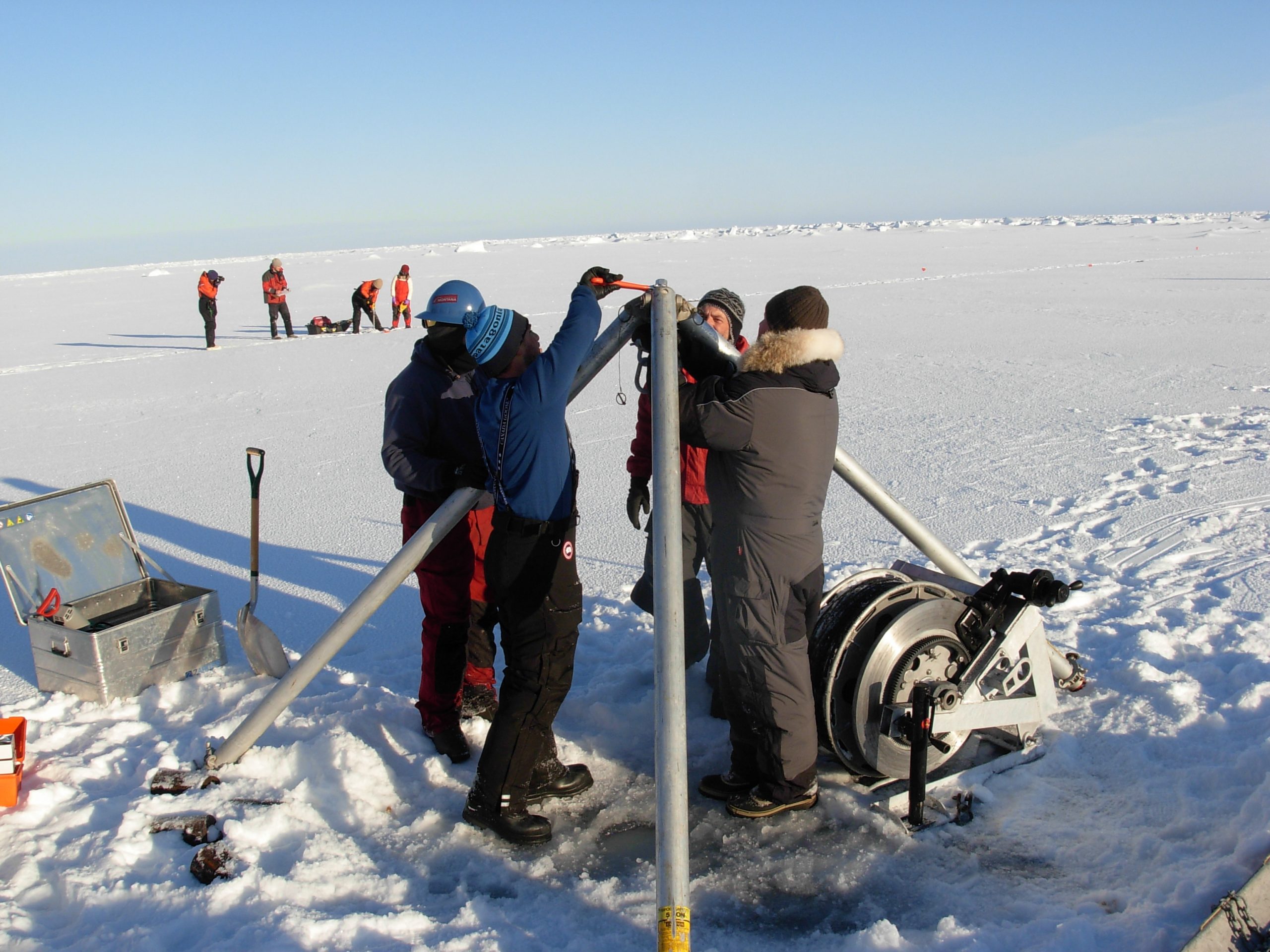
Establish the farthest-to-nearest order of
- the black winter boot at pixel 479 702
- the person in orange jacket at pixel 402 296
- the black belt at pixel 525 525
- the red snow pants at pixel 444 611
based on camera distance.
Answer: the person in orange jacket at pixel 402 296, the black winter boot at pixel 479 702, the red snow pants at pixel 444 611, the black belt at pixel 525 525

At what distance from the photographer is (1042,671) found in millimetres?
3289

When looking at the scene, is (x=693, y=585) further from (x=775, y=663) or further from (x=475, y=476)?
(x=475, y=476)

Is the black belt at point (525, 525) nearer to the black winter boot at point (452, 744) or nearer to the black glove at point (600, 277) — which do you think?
the black glove at point (600, 277)

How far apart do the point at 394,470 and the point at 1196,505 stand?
5.13m

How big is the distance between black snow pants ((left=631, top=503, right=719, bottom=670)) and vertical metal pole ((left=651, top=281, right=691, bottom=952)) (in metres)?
1.07

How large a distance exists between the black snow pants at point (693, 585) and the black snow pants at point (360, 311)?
15.0 metres

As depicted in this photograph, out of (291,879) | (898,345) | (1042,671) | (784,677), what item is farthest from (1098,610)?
(898,345)

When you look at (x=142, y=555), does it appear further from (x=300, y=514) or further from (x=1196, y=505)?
Answer: (x=1196, y=505)

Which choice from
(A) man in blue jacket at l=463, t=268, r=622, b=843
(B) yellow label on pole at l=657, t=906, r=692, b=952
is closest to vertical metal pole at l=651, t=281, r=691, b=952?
(B) yellow label on pole at l=657, t=906, r=692, b=952

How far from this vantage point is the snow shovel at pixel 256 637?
13.1 feet

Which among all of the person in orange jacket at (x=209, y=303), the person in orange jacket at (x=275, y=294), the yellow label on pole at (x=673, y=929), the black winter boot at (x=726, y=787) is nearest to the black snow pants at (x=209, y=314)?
the person in orange jacket at (x=209, y=303)

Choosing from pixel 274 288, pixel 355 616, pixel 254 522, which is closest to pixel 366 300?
pixel 274 288

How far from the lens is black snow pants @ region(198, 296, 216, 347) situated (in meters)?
15.9

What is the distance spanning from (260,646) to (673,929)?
251 centimetres
